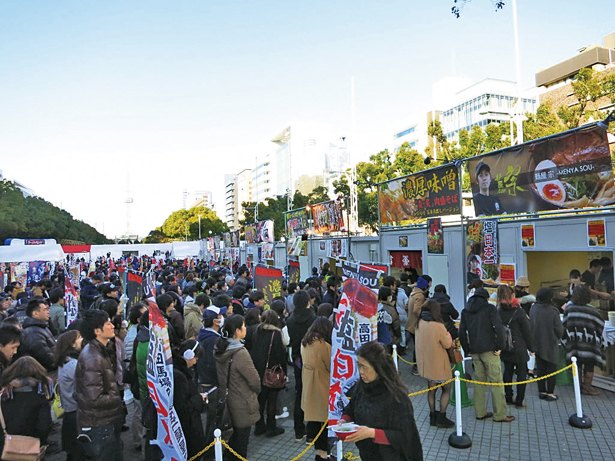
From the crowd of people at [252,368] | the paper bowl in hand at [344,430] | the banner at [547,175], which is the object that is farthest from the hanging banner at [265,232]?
the paper bowl in hand at [344,430]

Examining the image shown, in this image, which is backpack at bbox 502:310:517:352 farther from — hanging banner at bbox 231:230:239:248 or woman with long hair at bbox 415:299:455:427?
hanging banner at bbox 231:230:239:248

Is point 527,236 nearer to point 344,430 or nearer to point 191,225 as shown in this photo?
point 344,430

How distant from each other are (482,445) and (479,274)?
5741mm

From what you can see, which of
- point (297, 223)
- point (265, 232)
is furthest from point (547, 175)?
point (265, 232)

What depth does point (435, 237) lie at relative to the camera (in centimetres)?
1257

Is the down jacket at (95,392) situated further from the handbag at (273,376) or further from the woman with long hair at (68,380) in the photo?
the handbag at (273,376)

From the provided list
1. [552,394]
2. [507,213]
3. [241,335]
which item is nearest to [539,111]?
[507,213]

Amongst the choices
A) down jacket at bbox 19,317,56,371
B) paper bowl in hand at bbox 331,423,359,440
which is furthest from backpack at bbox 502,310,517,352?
down jacket at bbox 19,317,56,371

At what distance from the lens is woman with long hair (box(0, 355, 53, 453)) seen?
406 cm

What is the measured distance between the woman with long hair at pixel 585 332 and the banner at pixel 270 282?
227 inches

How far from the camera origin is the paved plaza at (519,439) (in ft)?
17.9

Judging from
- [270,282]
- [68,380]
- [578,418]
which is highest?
[270,282]

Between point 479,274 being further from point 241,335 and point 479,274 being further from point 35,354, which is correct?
point 35,354

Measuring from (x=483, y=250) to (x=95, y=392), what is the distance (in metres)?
9.12
